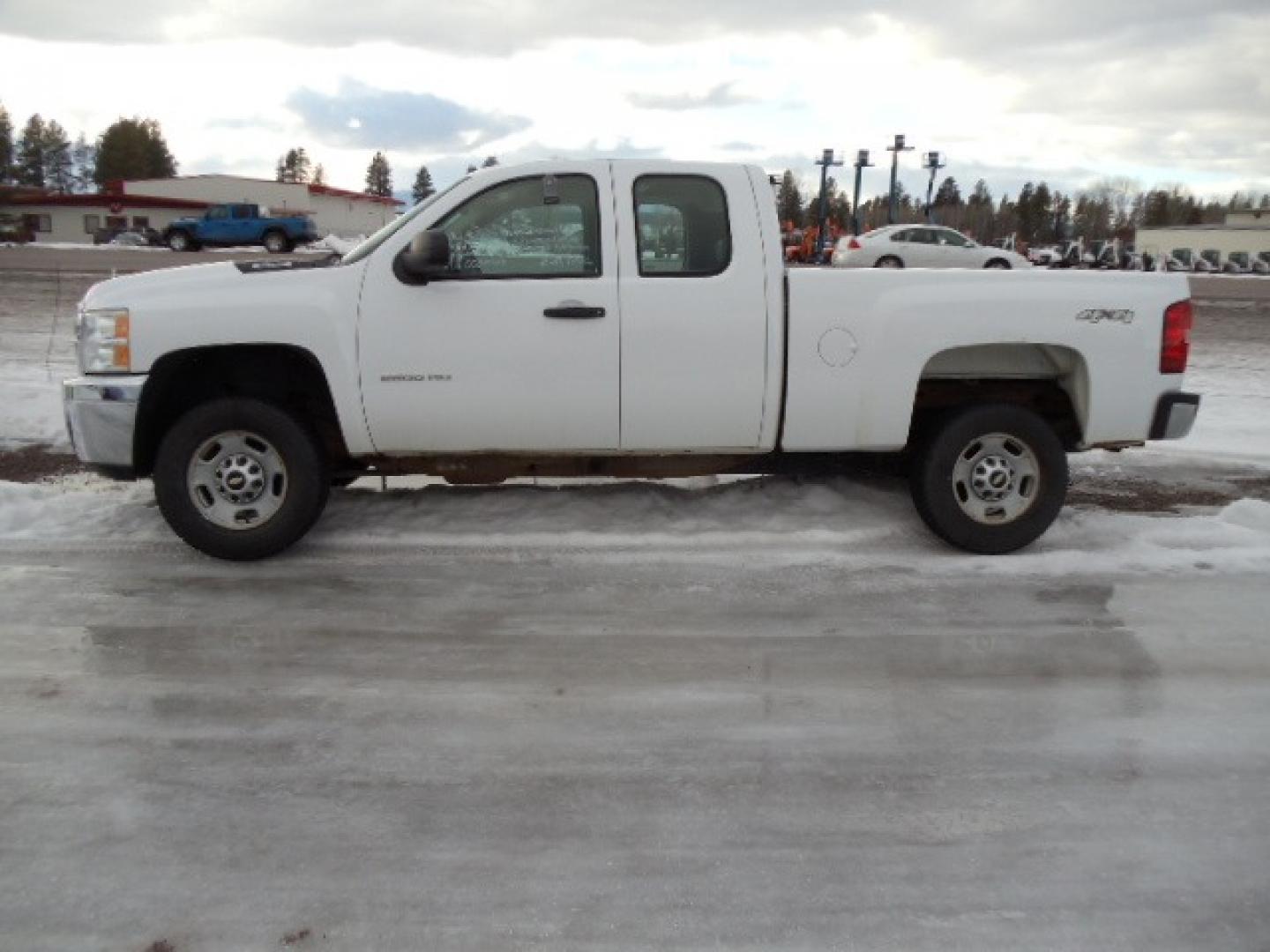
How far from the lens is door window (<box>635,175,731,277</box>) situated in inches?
216

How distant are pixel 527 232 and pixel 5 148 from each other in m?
132

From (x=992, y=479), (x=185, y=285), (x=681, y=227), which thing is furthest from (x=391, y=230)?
(x=992, y=479)

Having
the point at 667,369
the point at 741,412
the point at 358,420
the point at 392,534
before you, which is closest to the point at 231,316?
the point at 358,420

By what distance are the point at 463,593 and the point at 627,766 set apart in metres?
1.86

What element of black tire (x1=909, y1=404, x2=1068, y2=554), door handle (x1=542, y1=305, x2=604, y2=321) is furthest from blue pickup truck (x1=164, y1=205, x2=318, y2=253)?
black tire (x1=909, y1=404, x2=1068, y2=554)

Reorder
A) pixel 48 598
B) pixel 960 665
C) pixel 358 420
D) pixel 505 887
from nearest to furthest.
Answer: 1. pixel 505 887
2. pixel 960 665
3. pixel 48 598
4. pixel 358 420

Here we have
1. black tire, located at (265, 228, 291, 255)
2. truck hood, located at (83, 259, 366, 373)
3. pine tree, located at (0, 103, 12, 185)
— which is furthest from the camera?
pine tree, located at (0, 103, 12, 185)

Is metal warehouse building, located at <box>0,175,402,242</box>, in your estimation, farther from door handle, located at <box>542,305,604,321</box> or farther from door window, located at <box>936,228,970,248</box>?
door handle, located at <box>542,305,604,321</box>

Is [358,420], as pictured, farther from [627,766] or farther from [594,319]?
[627,766]

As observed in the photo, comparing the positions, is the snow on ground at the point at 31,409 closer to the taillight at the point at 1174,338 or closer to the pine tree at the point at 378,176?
the taillight at the point at 1174,338

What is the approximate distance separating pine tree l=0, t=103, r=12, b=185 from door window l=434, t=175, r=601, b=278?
12546 centimetres

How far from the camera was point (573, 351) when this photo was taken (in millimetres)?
5398

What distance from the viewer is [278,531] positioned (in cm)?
553

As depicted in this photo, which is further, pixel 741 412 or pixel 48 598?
pixel 741 412
